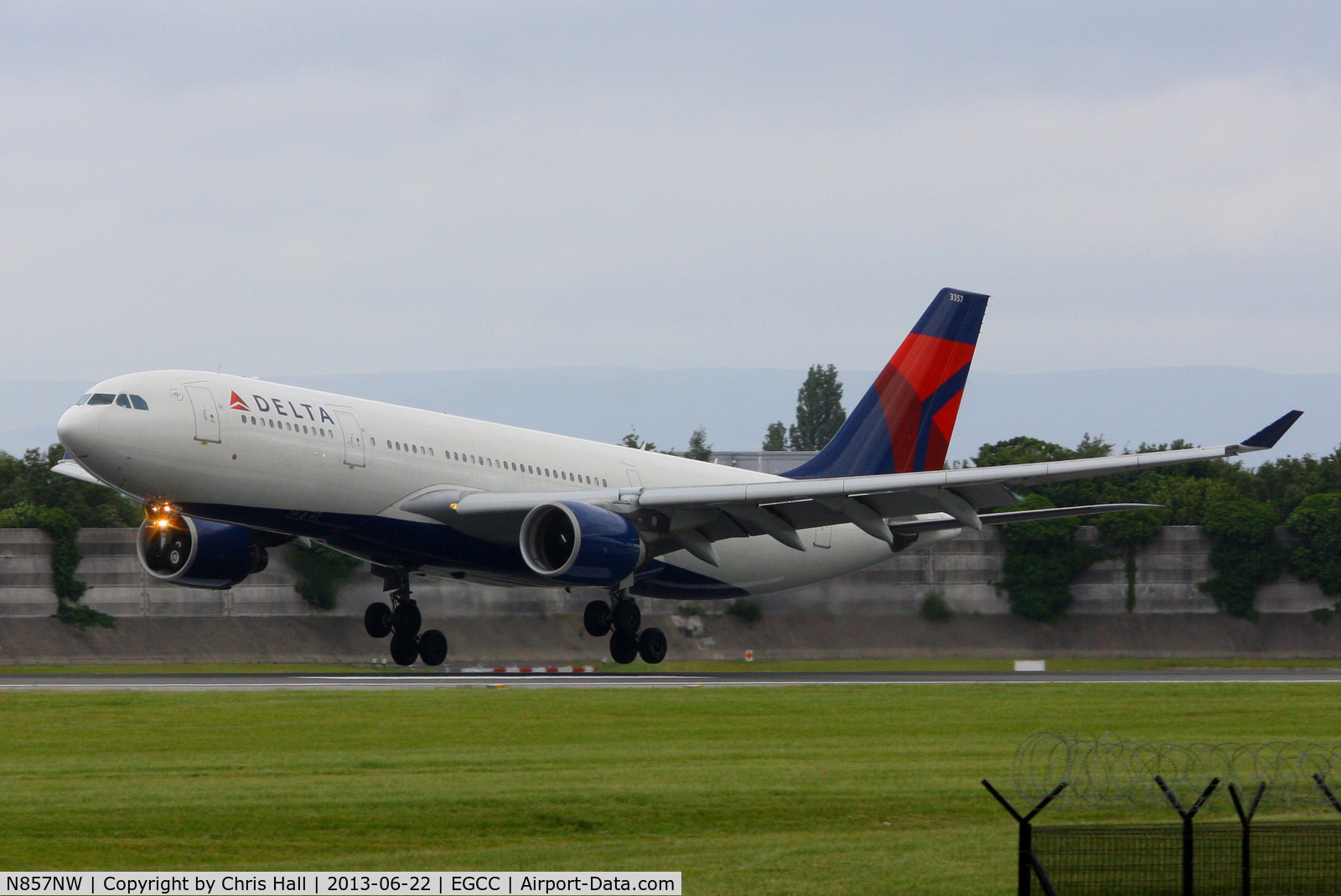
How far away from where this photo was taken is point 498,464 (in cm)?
4072

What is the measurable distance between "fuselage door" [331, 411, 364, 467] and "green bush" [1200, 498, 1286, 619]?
31443 mm

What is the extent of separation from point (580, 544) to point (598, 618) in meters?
5.62

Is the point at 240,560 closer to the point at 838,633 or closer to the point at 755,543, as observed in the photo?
the point at 755,543

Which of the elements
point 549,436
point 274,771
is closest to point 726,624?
point 549,436

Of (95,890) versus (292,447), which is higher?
(292,447)

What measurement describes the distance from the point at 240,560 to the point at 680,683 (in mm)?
12141

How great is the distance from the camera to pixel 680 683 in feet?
124

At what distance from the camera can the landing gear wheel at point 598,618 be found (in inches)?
1654

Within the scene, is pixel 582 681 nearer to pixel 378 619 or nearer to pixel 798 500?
pixel 798 500

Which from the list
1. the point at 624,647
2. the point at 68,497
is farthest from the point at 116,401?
the point at 68,497

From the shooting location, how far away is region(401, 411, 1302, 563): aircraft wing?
36031 mm

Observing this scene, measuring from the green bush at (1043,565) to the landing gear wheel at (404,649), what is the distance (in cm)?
2023

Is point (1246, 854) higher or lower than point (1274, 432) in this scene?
lower

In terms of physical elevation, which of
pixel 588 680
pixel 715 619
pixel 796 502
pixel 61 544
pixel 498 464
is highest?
pixel 498 464
